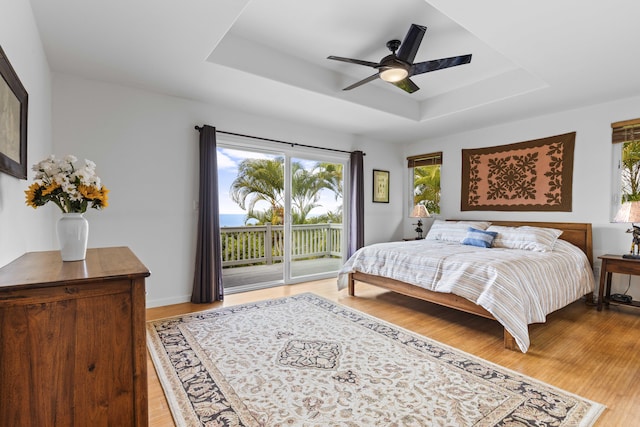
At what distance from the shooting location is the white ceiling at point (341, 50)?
2154 millimetres

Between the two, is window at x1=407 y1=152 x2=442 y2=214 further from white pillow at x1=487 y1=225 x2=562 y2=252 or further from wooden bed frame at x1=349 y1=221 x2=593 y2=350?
white pillow at x1=487 y1=225 x2=562 y2=252

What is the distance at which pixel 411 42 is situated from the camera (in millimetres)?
2486

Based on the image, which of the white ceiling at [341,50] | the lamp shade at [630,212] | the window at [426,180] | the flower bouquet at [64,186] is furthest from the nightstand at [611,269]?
the flower bouquet at [64,186]

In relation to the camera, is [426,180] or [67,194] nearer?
[67,194]

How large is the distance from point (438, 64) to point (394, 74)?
1.20 ft

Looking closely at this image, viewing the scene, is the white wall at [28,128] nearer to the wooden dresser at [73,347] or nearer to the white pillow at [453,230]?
the wooden dresser at [73,347]

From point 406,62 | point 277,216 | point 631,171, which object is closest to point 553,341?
point 631,171

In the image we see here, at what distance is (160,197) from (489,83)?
414cm

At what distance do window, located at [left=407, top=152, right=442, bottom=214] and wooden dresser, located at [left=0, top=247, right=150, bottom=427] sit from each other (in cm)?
521

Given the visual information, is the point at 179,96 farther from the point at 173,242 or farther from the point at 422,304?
the point at 422,304

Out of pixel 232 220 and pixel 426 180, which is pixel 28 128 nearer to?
pixel 232 220

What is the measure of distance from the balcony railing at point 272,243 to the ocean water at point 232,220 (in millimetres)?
312

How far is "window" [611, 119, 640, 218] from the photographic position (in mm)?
3625

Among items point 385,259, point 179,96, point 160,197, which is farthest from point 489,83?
point 160,197
